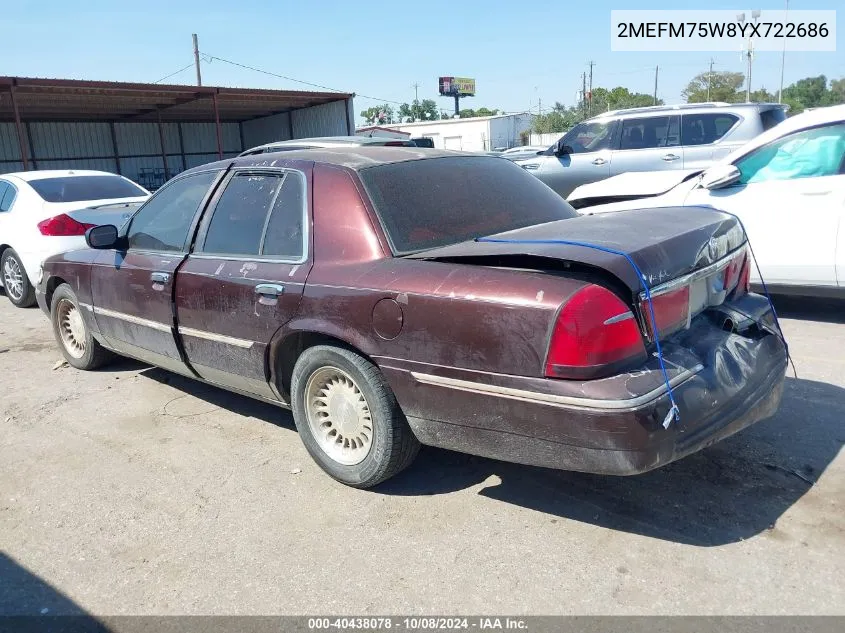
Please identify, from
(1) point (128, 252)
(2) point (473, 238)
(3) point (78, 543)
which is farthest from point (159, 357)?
(2) point (473, 238)

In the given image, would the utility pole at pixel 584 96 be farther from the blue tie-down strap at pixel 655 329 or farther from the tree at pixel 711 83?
the blue tie-down strap at pixel 655 329

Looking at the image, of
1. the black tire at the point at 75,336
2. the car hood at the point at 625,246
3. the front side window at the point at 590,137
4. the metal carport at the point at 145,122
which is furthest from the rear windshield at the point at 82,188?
the metal carport at the point at 145,122

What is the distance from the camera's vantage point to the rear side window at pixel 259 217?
3713 mm

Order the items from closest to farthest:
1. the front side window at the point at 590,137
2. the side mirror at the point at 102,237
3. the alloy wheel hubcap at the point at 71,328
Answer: the side mirror at the point at 102,237 → the alloy wheel hubcap at the point at 71,328 → the front side window at the point at 590,137

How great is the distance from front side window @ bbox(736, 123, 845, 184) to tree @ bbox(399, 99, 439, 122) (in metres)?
79.5

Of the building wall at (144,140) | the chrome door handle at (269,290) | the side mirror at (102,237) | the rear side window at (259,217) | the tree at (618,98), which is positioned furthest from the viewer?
the tree at (618,98)

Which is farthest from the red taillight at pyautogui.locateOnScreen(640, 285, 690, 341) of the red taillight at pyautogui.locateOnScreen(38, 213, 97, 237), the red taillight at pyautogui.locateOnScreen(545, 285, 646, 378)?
the red taillight at pyautogui.locateOnScreen(38, 213, 97, 237)

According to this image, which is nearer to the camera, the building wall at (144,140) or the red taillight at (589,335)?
the red taillight at (589,335)

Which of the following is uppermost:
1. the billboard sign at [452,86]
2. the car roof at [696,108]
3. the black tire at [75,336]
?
the billboard sign at [452,86]

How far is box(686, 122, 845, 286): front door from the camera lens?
219 inches

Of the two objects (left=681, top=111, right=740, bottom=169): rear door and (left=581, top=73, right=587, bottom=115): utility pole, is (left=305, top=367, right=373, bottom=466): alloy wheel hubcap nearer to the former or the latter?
(left=681, top=111, right=740, bottom=169): rear door

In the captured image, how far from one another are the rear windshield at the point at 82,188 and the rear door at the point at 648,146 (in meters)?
6.67

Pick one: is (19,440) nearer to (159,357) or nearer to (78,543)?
(159,357)

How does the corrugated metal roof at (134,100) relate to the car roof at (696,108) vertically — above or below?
above
